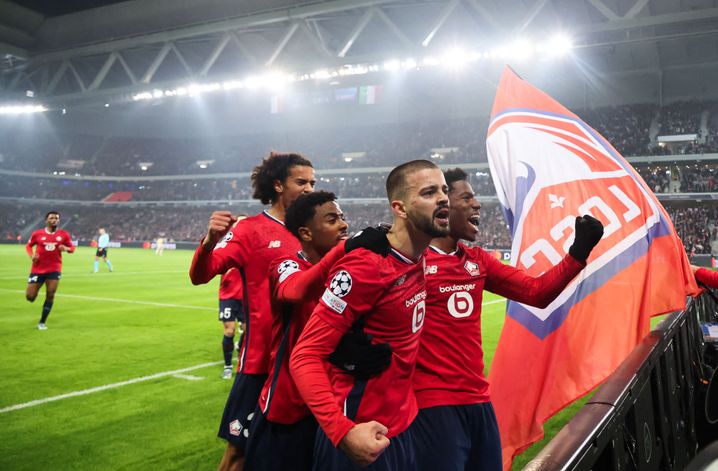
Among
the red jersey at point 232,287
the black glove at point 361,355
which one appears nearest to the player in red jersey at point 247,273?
the black glove at point 361,355

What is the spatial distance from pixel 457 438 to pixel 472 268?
877 millimetres

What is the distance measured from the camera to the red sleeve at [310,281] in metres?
2.25

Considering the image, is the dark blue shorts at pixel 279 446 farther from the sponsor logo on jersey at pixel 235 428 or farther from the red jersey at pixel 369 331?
the red jersey at pixel 369 331

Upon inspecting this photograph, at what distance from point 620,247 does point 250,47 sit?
57.1 feet

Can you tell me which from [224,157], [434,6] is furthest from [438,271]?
[224,157]

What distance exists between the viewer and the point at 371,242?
2.10 metres

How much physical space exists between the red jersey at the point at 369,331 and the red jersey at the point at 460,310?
1.20 feet

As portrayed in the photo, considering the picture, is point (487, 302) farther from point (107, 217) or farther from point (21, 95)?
point (107, 217)

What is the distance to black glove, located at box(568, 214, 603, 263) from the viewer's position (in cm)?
259

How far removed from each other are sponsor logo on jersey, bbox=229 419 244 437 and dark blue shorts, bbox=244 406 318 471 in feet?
1.22

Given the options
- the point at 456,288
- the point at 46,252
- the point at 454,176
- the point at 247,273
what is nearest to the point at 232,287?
the point at 247,273

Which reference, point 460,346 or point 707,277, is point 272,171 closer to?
point 460,346

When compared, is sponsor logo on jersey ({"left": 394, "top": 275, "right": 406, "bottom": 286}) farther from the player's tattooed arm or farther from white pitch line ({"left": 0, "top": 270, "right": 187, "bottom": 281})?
white pitch line ({"left": 0, "top": 270, "right": 187, "bottom": 281})

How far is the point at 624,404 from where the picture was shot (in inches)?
96.2
